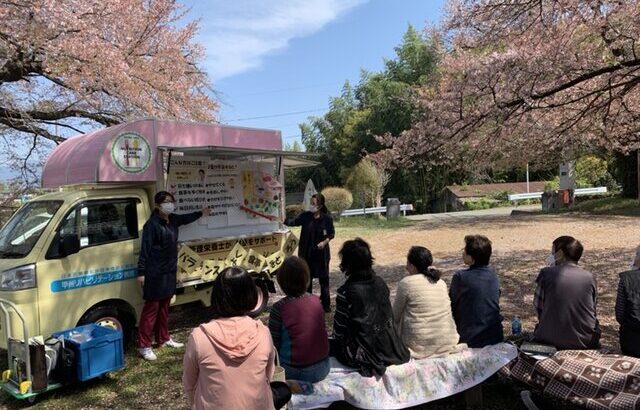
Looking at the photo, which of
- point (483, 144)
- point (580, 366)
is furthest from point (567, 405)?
point (483, 144)

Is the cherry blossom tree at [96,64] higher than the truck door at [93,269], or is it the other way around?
the cherry blossom tree at [96,64]

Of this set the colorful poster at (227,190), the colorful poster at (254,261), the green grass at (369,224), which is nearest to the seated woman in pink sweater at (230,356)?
the colorful poster at (227,190)

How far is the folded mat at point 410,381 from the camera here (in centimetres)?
338

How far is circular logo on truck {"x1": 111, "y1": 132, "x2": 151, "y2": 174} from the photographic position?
552 centimetres

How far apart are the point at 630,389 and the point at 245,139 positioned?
523 cm

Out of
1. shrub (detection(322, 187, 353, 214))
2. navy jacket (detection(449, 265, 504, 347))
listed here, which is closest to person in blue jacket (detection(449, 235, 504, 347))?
navy jacket (detection(449, 265, 504, 347))

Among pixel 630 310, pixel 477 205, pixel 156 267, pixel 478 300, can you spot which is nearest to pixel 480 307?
pixel 478 300

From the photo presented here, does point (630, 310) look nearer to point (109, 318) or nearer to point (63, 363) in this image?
point (63, 363)

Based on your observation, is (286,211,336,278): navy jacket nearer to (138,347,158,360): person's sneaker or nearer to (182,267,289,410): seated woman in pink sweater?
(138,347,158,360): person's sneaker

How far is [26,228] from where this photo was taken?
5.28 metres

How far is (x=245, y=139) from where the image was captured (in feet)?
22.5

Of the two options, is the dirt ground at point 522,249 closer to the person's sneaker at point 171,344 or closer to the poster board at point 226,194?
the poster board at point 226,194

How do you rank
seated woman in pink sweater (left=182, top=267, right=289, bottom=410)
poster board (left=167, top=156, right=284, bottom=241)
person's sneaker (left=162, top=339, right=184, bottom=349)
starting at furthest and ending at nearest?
poster board (left=167, top=156, right=284, bottom=241), person's sneaker (left=162, top=339, right=184, bottom=349), seated woman in pink sweater (left=182, top=267, right=289, bottom=410)

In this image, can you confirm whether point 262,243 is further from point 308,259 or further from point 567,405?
point 567,405
